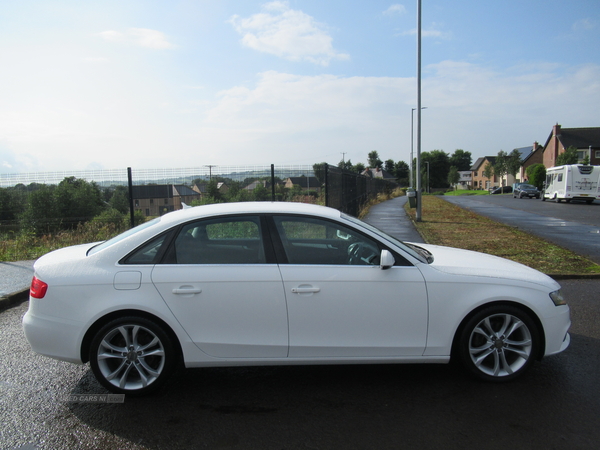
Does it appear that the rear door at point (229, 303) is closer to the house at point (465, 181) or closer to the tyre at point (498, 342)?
the tyre at point (498, 342)

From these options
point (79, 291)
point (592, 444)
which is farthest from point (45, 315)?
point (592, 444)

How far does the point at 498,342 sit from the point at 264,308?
193 cm

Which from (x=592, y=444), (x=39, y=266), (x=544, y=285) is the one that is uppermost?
(x=39, y=266)

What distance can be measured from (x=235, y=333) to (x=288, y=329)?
1.36ft

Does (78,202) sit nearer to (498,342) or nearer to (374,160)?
(498,342)

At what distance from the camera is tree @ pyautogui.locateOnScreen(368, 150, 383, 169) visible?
164m

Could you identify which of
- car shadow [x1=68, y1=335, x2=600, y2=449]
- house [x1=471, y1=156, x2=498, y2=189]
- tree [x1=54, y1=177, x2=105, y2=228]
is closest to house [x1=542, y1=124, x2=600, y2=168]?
house [x1=471, y1=156, x2=498, y2=189]

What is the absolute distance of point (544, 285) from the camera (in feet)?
12.5

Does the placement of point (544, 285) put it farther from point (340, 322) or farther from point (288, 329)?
point (288, 329)

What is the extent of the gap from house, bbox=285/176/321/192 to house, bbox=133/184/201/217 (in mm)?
2232

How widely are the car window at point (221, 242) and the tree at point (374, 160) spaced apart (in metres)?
162

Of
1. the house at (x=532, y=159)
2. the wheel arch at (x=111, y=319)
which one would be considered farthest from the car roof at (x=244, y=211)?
the house at (x=532, y=159)

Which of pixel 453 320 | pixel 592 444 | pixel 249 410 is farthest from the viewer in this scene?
pixel 453 320

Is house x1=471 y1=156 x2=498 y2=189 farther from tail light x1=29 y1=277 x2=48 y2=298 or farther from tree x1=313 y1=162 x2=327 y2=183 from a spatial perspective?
tail light x1=29 y1=277 x2=48 y2=298
